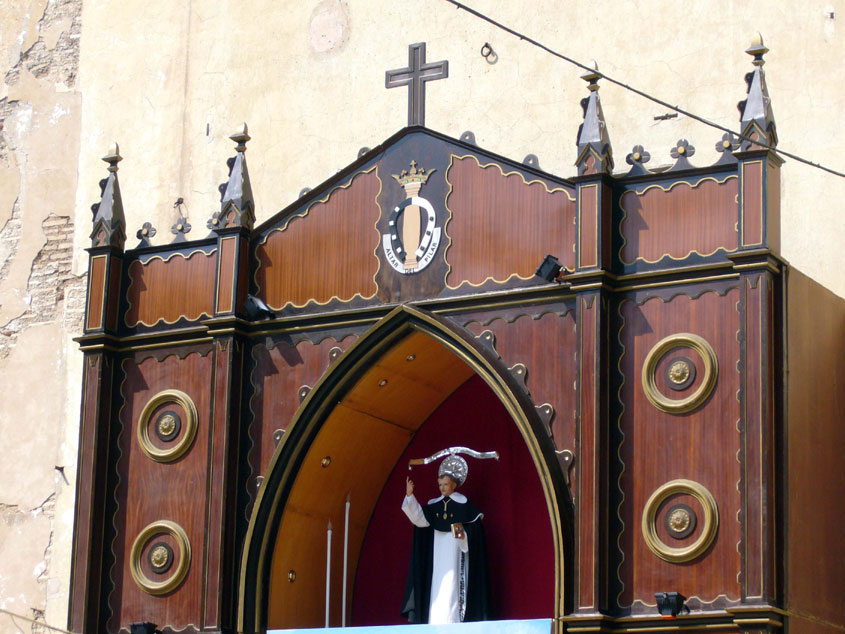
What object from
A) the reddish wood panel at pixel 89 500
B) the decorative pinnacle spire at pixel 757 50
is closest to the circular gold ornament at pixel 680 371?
the decorative pinnacle spire at pixel 757 50

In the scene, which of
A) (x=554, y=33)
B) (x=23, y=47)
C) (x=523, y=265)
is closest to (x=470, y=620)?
(x=523, y=265)

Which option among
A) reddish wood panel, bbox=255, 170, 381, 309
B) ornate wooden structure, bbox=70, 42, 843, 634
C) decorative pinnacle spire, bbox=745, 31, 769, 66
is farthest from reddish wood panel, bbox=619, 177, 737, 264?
reddish wood panel, bbox=255, 170, 381, 309

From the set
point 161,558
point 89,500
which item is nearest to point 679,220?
point 161,558

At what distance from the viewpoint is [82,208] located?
17906mm

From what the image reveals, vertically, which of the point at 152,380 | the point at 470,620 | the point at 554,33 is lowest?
the point at 470,620

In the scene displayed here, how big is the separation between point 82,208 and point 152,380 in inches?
159

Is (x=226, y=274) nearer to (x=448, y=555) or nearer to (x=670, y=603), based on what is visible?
(x=448, y=555)

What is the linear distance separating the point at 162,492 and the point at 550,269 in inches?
140

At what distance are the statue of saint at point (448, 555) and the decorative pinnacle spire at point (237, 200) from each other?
2.25m

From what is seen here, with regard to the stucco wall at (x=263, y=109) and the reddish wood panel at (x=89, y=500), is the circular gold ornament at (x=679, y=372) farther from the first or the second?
the reddish wood panel at (x=89, y=500)

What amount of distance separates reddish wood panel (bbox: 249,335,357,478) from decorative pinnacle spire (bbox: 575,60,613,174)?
7.28 feet

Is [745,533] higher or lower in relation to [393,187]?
lower

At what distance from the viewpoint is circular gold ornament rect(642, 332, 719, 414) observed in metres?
12.2

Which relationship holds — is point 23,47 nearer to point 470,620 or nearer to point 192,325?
point 192,325
